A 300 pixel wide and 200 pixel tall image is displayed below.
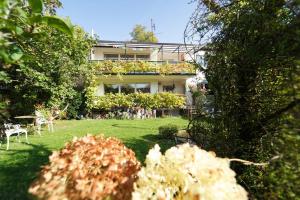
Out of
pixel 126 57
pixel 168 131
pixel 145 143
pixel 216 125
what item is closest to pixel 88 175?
pixel 216 125

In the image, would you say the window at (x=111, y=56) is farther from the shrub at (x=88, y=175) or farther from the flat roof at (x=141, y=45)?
the shrub at (x=88, y=175)

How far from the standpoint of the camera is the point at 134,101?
31.4 m

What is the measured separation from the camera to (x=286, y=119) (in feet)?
9.87

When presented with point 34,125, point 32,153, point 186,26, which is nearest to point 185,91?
point 34,125

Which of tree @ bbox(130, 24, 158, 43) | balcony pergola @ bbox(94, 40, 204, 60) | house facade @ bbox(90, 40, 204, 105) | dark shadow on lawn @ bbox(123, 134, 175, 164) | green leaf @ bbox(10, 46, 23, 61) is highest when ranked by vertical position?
tree @ bbox(130, 24, 158, 43)

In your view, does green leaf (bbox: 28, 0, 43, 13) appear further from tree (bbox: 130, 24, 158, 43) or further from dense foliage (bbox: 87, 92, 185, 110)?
tree (bbox: 130, 24, 158, 43)

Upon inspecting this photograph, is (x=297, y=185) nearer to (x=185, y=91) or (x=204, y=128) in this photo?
(x=204, y=128)

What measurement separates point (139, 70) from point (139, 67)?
304 mm

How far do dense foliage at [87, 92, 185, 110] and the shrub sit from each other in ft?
93.2

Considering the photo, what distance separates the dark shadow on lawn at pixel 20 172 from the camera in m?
7.16

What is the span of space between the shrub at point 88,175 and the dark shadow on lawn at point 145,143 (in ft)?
26.4

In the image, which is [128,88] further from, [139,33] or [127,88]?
[139,33]

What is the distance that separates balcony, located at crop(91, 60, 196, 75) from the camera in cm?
3234

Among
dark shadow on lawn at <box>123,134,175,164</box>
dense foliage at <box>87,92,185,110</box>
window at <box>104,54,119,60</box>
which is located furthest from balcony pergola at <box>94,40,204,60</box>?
dark shadow on lawn at <box>123,134,175,164</box>
